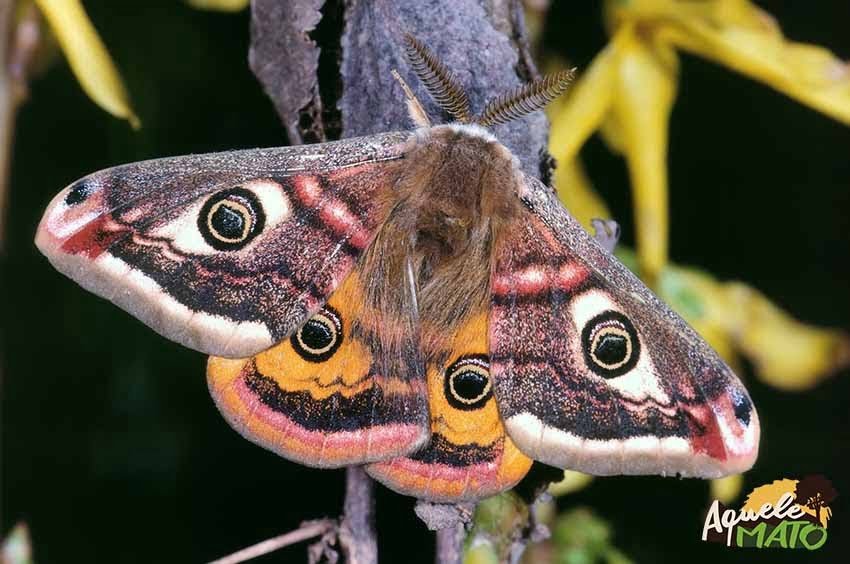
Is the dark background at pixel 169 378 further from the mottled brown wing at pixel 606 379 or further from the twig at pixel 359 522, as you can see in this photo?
the mottled brown wing at pixel 606 379

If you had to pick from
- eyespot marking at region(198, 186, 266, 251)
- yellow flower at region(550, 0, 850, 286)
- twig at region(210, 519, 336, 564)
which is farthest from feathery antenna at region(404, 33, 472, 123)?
twig at region(210, 519, 336, 564)

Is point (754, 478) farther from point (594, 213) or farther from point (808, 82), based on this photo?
point (808, 82)

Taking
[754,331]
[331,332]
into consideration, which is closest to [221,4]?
[331,332]

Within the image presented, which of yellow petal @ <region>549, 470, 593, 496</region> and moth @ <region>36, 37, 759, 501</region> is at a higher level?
moth @ <region>36, 37, 759, 501</region>

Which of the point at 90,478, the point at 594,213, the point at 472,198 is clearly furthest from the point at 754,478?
the point at 90,478

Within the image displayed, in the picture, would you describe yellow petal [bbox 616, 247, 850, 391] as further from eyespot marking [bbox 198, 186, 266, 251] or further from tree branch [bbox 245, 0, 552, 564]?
eyespot marking [bbox 198, 186, 266, 251]

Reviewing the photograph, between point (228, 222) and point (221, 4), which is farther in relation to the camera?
point (221, 4)

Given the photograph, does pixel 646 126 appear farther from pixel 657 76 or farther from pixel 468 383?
pixel 468 383
